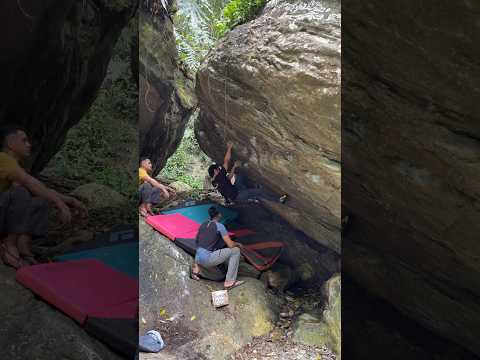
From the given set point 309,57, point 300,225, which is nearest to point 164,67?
point 309,57

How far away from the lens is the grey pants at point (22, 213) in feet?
7.52

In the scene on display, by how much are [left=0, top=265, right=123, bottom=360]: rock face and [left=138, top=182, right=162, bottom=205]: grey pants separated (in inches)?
30.9

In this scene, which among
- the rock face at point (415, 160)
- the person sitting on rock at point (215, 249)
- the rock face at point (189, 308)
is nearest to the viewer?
the rock face at point (189, 308)

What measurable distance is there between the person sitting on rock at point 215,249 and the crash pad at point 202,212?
0.02 meters

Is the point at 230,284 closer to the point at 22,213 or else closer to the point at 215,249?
the point at 215,249

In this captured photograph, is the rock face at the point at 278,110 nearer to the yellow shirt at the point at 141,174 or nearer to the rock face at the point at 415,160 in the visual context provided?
the yellow shirt at the point at 141,174

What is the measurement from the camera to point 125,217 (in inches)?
103

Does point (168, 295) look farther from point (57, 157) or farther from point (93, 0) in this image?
point (93, 0)

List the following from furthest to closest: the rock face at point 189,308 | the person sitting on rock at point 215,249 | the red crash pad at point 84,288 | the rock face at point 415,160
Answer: the rock face at point 415,160 < the person sitting on rock at point 215,249 < the rock face at point 189,308 < the red crash pad at point 84,288

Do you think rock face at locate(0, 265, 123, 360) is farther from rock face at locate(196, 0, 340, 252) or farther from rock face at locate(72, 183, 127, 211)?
rock face at locate(196, 0, 340, 252)

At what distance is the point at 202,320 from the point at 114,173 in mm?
1042

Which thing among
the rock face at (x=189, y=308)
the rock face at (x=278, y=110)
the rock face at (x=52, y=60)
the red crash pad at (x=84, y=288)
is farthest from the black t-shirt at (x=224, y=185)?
the rock face at (x=52, y=60)

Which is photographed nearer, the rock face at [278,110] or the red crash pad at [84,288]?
the red crash pad at [84,288]

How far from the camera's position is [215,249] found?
9.44 feet
